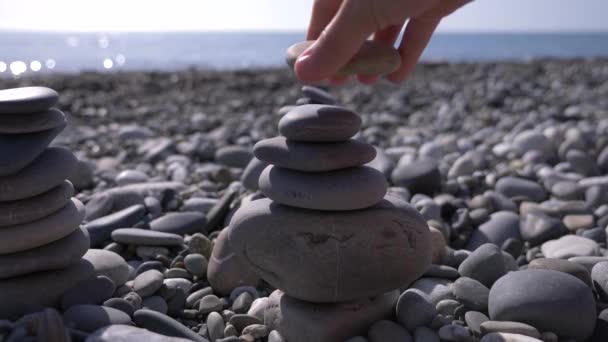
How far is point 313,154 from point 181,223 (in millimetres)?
1513

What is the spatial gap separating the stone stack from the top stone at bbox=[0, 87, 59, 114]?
0.87 meters

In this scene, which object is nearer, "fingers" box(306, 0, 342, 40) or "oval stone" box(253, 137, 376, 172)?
"oval stone" box(253, 137, 376, 172)

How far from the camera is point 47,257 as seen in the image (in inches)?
96.7

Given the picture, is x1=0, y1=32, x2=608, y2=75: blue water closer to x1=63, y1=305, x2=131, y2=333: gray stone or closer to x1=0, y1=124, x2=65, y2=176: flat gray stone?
x1=0, y1=124, x2=65, y2=176: flat gray stone

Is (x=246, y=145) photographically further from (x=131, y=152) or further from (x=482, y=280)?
(x=482, y=280)

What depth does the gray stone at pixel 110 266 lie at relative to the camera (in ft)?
8.74

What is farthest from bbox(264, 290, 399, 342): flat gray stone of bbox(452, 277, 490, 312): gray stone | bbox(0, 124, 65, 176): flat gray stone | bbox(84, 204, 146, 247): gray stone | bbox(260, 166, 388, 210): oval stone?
bbox(84, 204, 146, 247): gray stone

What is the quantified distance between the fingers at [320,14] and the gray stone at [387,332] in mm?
1314

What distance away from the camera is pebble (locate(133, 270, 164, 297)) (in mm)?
2631

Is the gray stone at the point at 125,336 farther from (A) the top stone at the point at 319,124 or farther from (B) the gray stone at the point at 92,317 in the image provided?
(A) the top stone at the point at 319,124

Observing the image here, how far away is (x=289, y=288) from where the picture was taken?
7.61ft

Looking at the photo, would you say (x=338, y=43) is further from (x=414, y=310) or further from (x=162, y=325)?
(x=162, y=325)

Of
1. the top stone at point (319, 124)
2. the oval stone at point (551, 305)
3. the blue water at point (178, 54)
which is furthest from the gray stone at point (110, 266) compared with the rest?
the blue water at point (178, 54)

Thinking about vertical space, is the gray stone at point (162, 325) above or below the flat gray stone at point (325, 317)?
above
